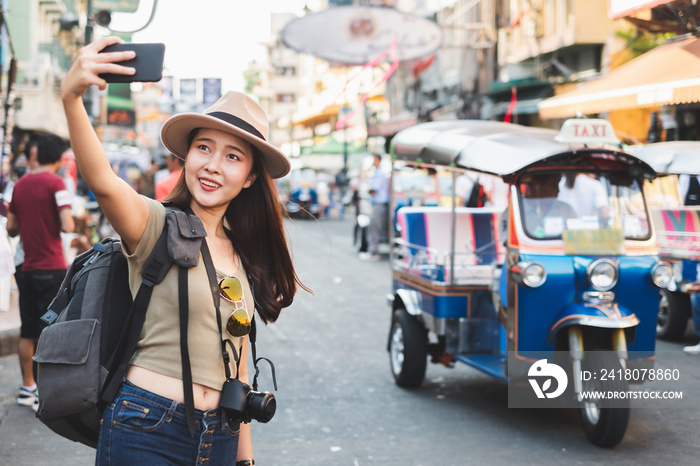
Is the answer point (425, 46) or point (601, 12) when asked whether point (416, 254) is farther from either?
point (601, 12)

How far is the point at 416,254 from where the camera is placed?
7.92 metres

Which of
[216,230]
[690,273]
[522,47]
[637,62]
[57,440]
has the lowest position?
[57,440]

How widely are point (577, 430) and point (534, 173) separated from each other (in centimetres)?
187

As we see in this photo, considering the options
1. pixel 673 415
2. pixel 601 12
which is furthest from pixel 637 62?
pixel 673 415

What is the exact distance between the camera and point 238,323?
2662 mm

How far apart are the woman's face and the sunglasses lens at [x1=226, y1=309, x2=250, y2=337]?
1.17ft

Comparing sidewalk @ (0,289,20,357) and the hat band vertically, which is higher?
the hat band

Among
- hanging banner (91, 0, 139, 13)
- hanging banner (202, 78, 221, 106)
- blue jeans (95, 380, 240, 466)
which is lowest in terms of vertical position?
blue jeans (95, 380, 240, 466)

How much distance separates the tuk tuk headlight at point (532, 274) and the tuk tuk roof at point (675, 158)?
3110mm

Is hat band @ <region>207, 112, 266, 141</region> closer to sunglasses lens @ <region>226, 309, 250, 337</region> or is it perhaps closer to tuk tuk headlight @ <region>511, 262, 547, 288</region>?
sunglasses lens @ <region>226, 309, 250, 337</region>

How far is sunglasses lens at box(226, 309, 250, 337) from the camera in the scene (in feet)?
8.73

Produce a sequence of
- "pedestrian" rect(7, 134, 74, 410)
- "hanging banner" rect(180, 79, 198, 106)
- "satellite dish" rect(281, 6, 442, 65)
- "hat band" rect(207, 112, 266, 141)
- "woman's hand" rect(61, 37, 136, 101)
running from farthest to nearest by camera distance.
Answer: "hanging banner" rect(180, 79, 198, 106) → "satellite dish" rect(281, 6, 442, 65) → "pedestrian" rect(7, 134, 74, 410) → "hat band" rect(207, 112, 266, 141) → "woman's hand" rect(61, 37, 136, 101)

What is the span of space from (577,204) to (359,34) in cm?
1141

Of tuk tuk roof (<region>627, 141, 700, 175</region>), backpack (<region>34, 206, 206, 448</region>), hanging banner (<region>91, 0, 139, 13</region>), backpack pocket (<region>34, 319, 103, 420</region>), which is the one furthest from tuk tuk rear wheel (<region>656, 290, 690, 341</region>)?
hanging banner (<region>91, 0, 139, 13</region>)
